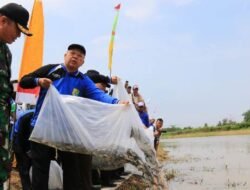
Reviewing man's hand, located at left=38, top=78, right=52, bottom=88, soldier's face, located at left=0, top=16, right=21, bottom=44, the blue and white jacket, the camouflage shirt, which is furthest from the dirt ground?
soldier's face, located at left=0, top=16, right=21, bottom=44

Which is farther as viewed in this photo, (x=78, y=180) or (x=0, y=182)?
(x=78, y=180)

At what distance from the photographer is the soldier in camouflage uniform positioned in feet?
9.84

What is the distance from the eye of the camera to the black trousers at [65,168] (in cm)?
466

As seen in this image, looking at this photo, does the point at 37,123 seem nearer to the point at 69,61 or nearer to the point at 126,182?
the point at 69,61

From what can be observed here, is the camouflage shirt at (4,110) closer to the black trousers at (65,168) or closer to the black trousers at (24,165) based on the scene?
the black trousers at (65,168)

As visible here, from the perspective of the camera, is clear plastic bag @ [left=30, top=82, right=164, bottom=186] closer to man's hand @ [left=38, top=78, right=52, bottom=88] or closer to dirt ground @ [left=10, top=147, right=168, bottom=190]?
man's hand @ [left=38, top=78, right=52, bottom=88]

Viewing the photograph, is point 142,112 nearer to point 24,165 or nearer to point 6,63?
point 24,165

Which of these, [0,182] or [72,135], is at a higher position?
[72,135]

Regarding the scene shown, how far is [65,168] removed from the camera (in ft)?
15.6

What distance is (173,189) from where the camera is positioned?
9.84m

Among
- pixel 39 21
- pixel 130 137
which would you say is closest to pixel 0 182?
pixel 130 137

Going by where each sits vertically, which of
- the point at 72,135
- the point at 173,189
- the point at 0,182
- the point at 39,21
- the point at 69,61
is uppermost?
the point at 39,21

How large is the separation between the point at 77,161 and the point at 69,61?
0.94 meters

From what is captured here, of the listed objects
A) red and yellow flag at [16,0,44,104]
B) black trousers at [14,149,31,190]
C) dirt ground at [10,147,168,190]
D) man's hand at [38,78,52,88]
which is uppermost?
red and yellow flag at [16,0,44,104]
